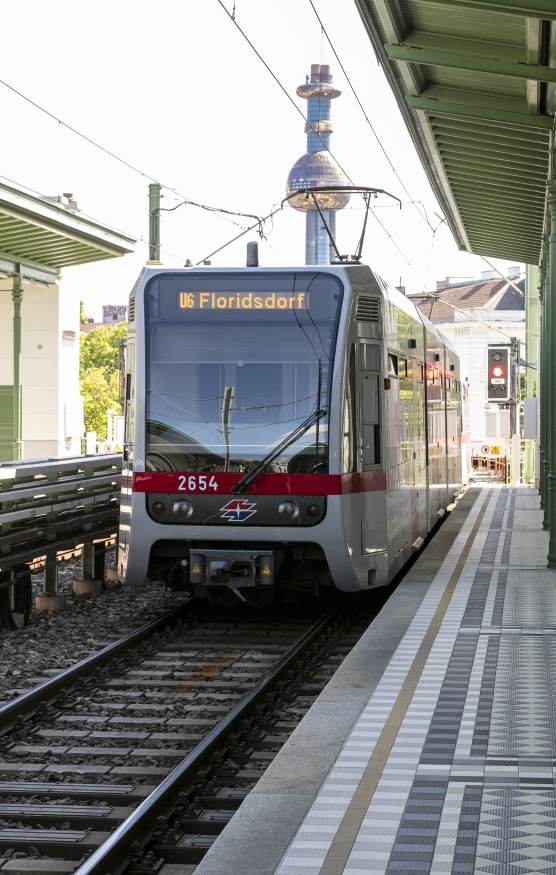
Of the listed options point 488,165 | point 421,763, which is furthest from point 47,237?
point 421,763

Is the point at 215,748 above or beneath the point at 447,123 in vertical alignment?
beneath

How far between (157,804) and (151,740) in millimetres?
1671

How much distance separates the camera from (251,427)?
10789 mm

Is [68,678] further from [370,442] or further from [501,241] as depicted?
[501,241]

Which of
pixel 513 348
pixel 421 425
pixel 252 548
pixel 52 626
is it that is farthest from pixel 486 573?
pixel 513 348

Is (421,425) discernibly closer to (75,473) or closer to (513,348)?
(75,473)

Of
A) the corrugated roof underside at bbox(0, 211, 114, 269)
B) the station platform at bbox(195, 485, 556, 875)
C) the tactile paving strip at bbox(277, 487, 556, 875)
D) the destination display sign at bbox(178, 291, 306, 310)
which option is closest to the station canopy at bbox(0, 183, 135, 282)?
the corrugated roof underside at bbox(0, 211, 114, 269)

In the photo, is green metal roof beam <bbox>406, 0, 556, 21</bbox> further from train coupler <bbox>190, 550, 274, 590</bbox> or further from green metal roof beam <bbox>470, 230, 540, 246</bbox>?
green metal roof beam <bbox>470, 230, 540, 246</bbox>

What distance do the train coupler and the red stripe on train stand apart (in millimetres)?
523

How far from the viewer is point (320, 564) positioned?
36.4 ft

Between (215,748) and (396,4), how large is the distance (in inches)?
277

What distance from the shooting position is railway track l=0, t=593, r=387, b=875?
5.57 m

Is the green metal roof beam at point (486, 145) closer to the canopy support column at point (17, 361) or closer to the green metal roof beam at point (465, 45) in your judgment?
the green metal roof beam at point (465, 45)

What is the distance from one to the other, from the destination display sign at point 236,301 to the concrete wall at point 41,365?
25.0 metres
